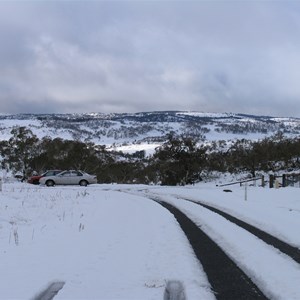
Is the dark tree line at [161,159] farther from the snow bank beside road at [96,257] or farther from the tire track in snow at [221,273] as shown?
the tire track in snow at [221,273]

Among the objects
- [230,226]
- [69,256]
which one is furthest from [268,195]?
[69,256]

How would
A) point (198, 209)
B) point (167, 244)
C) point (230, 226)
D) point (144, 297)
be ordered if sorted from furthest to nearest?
point (198, 209) < point (230, 226) < point (167, 244) < point (144, 297)

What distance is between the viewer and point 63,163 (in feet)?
217

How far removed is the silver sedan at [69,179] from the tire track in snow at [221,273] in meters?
30.2

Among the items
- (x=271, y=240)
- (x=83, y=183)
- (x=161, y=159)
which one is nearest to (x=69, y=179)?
(x=83, y=183)

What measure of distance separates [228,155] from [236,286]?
6908 centimetres

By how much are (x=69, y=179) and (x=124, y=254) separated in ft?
106

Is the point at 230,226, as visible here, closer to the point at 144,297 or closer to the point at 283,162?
the point at 144,297

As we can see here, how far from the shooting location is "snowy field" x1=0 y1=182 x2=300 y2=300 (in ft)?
20.7

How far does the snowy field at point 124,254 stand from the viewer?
6324mm

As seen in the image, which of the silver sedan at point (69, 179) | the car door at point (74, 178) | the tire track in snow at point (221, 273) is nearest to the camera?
the tire track in snow at point (221, 273)

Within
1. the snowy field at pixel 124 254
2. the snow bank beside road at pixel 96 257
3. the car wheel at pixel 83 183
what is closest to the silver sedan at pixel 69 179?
the car wheel at pixel 83 183

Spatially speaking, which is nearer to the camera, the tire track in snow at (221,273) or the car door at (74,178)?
the tire track in snow at (221,273)

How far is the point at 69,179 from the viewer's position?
40344 mm
